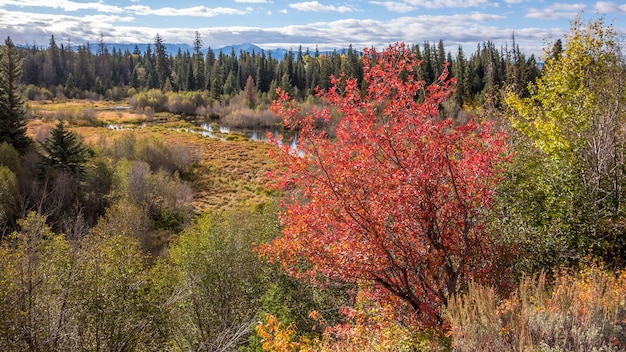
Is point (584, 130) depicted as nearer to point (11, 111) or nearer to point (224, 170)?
point (11, 111)

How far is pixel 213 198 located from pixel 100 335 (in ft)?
119

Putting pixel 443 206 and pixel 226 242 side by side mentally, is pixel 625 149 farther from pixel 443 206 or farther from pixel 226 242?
A: pixel 226 242

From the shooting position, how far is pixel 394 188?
7.64m

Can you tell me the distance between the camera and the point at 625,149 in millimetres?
12367

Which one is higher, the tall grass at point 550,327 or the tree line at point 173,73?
the tree line at point 173,73

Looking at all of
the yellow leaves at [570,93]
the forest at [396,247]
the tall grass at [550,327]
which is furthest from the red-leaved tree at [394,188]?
the yellow leaves at [570,93]

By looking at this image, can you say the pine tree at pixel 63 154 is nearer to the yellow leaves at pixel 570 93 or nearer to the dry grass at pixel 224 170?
the dry grass at pixel 224 170

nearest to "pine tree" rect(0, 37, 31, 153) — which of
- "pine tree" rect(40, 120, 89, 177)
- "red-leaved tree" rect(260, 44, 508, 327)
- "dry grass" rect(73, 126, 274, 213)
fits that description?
"pine tree" rect(40, 120, 89, 177)

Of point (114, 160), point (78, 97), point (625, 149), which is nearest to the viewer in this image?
point (625, 149)

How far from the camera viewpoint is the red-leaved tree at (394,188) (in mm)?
7531

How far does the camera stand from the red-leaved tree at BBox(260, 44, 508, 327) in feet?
24.7

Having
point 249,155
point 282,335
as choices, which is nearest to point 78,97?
point 249,155

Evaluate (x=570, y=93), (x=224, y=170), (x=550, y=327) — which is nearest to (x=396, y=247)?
(x=550, y=327)

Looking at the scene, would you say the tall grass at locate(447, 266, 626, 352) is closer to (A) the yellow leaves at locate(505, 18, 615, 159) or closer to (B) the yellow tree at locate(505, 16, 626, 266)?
(B) the yellow tree at locate(505, 16, 626, 266)
